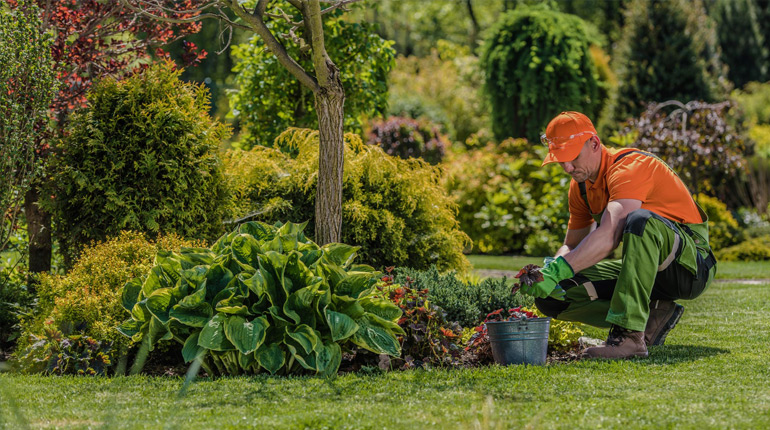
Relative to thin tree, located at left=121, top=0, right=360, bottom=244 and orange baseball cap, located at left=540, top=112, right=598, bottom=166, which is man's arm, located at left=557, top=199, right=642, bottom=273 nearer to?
orange baseball cap, located at left=540, top=112, right=598, bottom=166

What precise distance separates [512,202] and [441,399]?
351 inches

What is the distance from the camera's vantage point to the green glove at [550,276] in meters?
3.98

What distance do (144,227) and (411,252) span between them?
2.18 m

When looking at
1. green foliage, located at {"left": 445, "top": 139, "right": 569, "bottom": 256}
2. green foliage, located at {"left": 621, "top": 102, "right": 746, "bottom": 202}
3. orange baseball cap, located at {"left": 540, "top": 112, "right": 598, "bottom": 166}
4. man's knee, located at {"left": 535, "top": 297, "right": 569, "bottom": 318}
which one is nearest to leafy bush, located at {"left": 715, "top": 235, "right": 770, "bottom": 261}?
green foliage, located at {"left": 621, "top": 102, "right": 746, "bottom": 202}

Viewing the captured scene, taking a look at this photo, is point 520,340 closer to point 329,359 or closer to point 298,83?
point 329,359

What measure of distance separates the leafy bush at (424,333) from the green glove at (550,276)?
1.85ft

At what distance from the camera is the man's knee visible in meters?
4.57

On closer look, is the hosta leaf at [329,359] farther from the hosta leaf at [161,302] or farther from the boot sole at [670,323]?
the boot sole at [670,323]

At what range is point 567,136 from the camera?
14.1ft

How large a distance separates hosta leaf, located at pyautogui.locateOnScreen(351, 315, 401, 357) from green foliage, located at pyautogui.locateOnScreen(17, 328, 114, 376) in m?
1.31

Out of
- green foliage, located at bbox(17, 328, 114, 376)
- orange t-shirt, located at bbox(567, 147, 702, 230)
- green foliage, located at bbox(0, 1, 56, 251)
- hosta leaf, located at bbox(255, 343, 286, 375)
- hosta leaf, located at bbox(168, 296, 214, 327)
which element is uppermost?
green foliage, located at bbox(0, 1, 56, 251)

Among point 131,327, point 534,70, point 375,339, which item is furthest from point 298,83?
point 534,70

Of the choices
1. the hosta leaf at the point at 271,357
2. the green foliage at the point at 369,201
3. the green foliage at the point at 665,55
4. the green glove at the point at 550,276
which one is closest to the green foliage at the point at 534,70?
the green foliage at the point at 665,55

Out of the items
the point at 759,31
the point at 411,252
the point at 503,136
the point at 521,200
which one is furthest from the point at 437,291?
the point at 759,31
